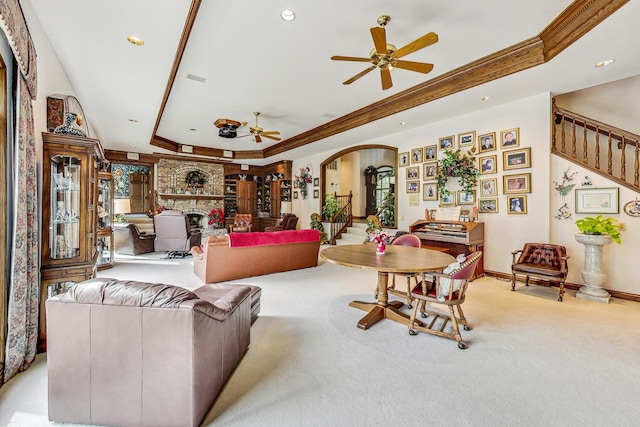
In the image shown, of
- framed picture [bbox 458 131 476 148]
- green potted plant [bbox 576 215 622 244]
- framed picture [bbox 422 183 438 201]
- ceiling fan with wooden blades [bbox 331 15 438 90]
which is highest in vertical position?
ceiling fan with wooden blades [bbox 331 15 438 90]

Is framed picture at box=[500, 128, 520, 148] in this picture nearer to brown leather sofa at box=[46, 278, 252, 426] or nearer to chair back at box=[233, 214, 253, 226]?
brown leather sofa at box=[46, 278, 252, 426]

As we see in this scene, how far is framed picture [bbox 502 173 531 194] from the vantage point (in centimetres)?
460

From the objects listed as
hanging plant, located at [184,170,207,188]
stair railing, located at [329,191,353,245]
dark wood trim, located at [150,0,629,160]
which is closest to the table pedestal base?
dark wood trim, located at [150,0,629,160]

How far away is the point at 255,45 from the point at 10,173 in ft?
8.74

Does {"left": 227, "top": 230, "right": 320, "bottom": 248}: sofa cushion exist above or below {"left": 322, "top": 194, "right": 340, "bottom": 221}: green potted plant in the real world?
below

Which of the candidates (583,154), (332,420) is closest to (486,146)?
(583,154)

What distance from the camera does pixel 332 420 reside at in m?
1.67

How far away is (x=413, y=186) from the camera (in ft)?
20.6

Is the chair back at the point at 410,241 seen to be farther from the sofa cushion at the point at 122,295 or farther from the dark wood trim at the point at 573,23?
the sofa cushion at the point at 122,295

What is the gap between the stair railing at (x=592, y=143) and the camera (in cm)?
406

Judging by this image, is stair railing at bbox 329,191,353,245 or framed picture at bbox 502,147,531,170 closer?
framed picture at bbox 502,147,531,170

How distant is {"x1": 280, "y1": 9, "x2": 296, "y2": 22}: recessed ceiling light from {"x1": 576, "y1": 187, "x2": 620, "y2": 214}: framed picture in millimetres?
4547

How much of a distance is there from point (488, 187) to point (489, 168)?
334 millimetres

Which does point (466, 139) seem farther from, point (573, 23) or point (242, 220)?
point (242, 220)
